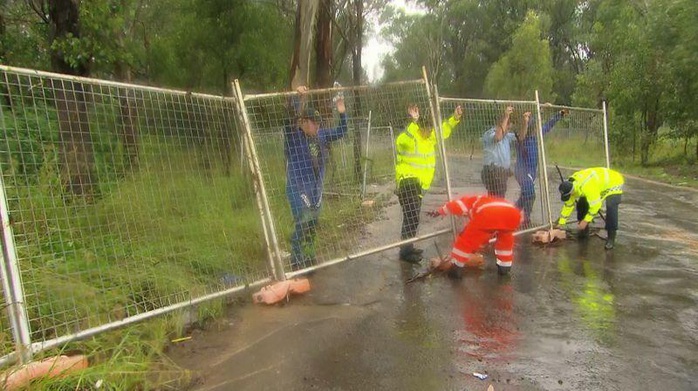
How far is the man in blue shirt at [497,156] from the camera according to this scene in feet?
22.2

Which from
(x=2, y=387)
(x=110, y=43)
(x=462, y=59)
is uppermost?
(x=462, y=59)

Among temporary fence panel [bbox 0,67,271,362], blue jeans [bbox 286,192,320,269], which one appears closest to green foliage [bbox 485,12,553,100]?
blue jeans [bbox 286,192,320,269]

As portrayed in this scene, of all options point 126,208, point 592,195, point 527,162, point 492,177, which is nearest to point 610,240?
point 592,195

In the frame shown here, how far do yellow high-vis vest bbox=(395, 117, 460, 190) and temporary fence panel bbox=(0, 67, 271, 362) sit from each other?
1.86m

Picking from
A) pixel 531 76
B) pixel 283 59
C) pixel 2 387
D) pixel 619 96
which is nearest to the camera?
pixel 2 387

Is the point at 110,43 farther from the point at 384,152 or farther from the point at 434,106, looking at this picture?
the point at 434,106

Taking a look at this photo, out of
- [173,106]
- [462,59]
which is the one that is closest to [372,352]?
[173,106]

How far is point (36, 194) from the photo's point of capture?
4.25 m

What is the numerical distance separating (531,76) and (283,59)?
26966 mm

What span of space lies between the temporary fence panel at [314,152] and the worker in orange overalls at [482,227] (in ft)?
1.43

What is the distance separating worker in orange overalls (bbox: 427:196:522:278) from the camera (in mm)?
5250

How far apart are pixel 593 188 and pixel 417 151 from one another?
2522 mm

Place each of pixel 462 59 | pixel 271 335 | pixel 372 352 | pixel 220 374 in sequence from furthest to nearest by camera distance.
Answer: pixel 462 59 < pixel 271 335 < pixel 372 352 < pixel 220 374

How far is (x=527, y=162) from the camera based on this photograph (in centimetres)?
743
